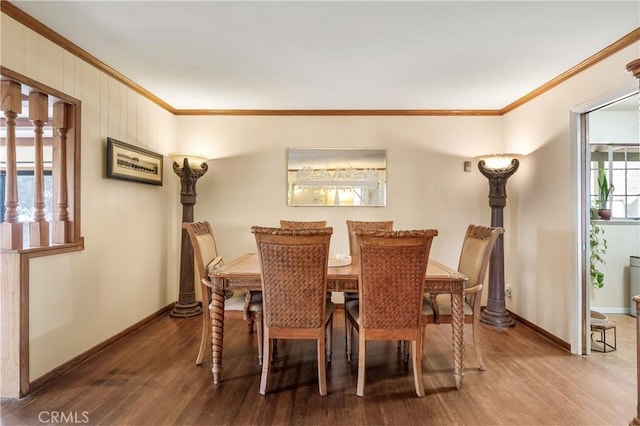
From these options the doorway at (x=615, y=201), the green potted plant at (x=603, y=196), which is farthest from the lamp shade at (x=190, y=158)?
the green potted plant at (x=603, y=196)

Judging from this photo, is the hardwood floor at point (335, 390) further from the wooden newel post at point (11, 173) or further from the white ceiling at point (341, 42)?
the white ceiling at point (341, 42)

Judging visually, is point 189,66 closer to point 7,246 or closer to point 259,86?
point 259,86

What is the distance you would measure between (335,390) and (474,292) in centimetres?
117

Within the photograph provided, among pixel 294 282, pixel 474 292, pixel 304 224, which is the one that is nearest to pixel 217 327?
pixel 294 282

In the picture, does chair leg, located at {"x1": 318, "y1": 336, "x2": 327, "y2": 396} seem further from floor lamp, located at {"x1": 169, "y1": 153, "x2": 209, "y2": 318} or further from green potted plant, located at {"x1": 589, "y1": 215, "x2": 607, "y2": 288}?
green potted plant, located at {"x1": 589, "y1": 215, "x2": 607, "y2": 288}

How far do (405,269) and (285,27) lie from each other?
1.73m

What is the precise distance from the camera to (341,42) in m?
2.27

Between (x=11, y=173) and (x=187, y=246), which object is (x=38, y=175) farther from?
(x=187, y=246)

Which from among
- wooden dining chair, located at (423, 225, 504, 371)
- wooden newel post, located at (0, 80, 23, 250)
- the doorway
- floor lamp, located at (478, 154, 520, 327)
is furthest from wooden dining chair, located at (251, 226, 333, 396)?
the doorway

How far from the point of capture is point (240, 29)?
6.97 ft

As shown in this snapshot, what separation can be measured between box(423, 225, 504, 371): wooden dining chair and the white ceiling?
1.37 m

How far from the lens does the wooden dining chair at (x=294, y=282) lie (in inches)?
75.9

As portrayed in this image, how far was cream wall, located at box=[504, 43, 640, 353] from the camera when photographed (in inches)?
100

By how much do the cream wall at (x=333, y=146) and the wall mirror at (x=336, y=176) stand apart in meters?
0.08
